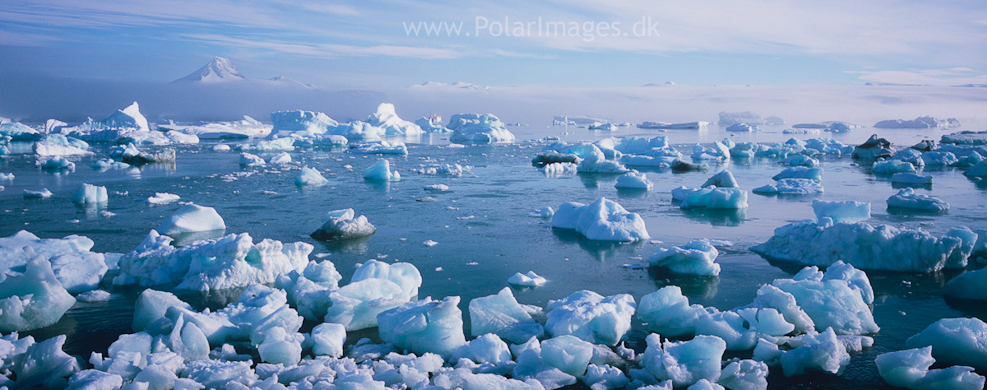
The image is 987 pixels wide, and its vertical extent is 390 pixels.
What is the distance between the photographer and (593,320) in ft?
13.1

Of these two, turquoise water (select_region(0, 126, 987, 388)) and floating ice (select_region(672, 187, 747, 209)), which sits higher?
floating ice (select_region(672, 187, 747, 209))

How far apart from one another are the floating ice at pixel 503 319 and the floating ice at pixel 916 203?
739cm

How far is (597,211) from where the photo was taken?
7301 millimetres

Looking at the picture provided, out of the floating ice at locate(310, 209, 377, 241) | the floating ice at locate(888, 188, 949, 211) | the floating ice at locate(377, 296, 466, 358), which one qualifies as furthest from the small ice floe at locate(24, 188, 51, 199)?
the floating ice at locate(888, 188, 949, 211)

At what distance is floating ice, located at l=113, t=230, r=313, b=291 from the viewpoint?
5211 mm

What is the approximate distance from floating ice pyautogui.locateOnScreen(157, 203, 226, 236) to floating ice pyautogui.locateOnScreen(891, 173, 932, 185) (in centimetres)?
1253

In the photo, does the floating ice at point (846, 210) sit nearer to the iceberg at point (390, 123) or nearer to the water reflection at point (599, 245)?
the water reflection at point (599, 245)

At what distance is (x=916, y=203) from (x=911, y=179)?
477 centimetres

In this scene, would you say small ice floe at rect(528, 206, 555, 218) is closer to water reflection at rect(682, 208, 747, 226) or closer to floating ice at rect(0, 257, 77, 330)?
water reflection at rect(682, 208, 747, 226)

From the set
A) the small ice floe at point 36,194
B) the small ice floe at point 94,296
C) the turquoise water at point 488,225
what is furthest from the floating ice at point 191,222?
the small ice floe at point 36,194

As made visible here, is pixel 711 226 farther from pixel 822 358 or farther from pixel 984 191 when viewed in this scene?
pixel 984 191

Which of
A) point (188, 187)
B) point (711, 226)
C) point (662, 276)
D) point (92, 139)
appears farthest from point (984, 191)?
point (92, 139)

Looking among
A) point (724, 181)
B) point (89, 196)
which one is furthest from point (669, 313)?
point (89, 196)

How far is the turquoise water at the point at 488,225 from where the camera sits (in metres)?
4.65
